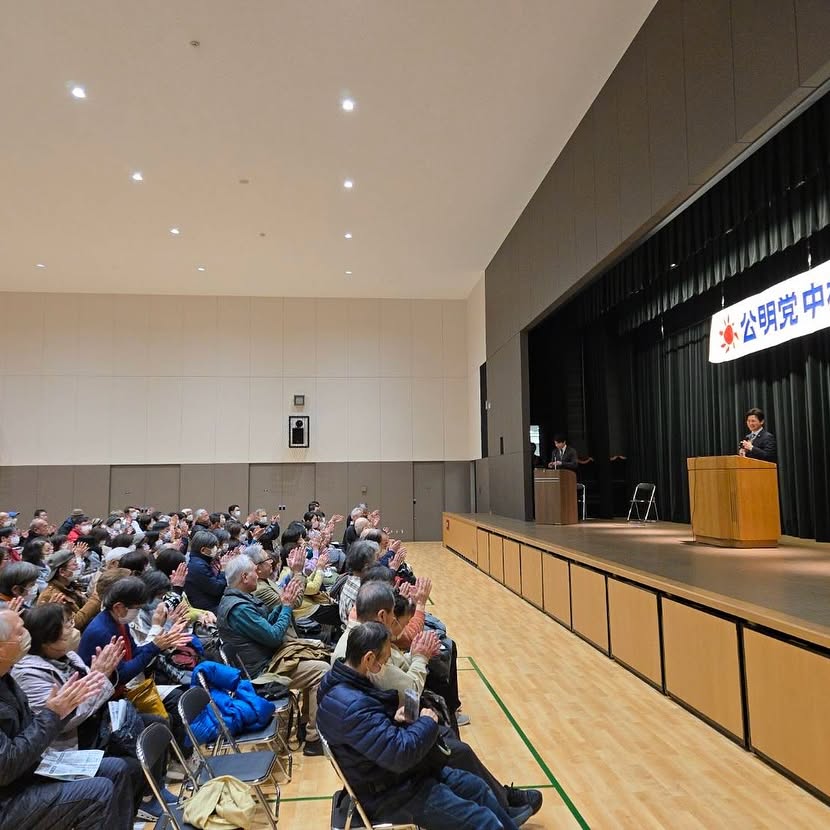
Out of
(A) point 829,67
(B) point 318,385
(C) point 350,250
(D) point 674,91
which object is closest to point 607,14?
(D) point 674,91

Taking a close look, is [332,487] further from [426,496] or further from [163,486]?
[163,486]

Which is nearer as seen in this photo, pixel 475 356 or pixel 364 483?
pixel 475 356

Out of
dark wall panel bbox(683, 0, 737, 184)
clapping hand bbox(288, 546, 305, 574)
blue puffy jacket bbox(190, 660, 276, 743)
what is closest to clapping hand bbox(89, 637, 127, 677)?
blue puffy jacket bbox(190, 660, 276, 743)

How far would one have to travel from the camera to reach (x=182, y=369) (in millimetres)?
15742

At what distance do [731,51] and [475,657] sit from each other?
201 inches

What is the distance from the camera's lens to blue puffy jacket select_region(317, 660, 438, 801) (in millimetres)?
2146

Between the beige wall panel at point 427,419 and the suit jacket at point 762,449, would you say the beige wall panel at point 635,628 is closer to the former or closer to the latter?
the suit jacket at point 762,449

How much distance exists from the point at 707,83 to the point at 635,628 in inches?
165

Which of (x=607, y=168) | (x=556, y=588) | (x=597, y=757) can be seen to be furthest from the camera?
(x=607, y=168)

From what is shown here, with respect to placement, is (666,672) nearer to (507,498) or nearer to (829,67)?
(829,67)

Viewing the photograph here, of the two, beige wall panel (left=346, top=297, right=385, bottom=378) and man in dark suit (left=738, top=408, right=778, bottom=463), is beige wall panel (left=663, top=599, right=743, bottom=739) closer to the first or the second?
man in dark suit (left=738, top=408, right=778, bottom=463)

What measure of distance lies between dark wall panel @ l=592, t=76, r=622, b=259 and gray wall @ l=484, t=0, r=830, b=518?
0.04 ft

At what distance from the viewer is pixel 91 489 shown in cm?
1512

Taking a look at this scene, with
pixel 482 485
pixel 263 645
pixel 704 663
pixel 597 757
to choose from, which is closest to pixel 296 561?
pixel 263 645
